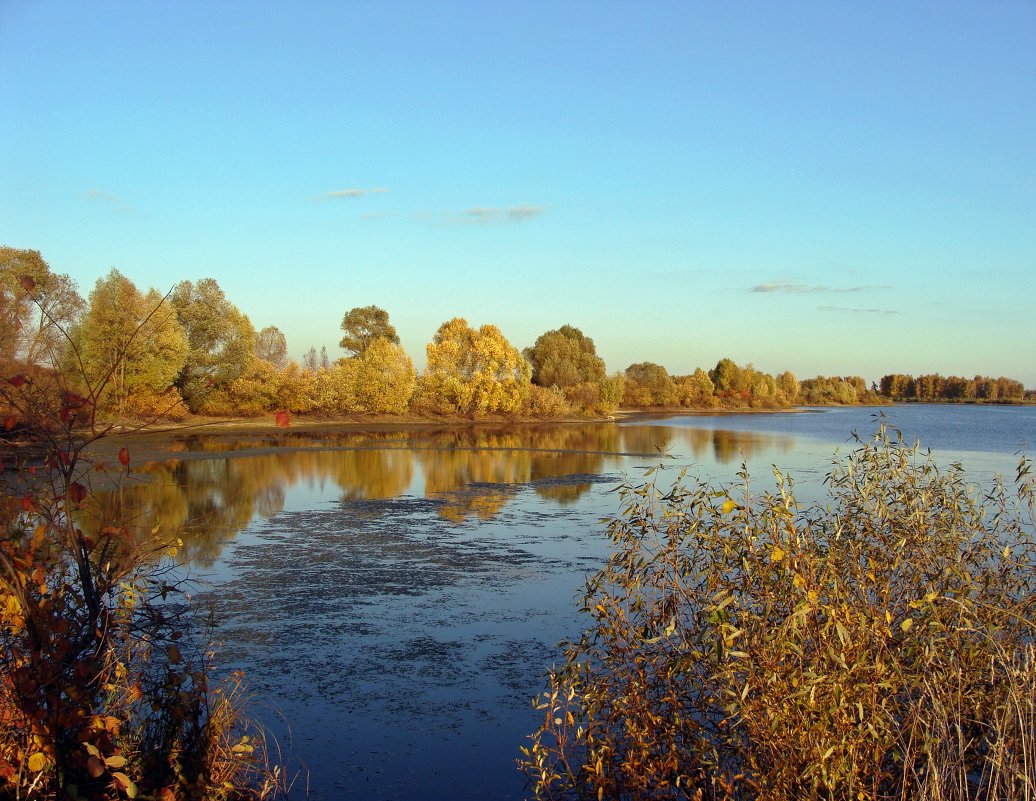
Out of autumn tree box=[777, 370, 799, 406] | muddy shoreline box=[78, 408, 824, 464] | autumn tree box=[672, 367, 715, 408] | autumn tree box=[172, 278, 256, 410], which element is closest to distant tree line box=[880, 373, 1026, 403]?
autumn tree box=[777, 370, 799, 406]

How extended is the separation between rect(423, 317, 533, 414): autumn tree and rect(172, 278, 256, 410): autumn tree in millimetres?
13835

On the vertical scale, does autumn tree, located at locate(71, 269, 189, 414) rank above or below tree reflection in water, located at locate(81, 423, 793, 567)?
above

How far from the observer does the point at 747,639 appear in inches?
211

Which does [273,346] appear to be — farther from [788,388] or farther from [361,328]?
[788,388]

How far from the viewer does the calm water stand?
23.4 ft

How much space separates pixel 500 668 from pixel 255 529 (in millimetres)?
9451

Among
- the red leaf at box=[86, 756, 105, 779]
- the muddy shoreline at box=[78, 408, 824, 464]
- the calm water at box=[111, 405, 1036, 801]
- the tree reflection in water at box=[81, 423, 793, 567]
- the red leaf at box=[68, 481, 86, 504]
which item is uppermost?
the red leaf at box=[68, 481, 86, 504]

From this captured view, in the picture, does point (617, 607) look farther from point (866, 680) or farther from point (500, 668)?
point (500, 668)

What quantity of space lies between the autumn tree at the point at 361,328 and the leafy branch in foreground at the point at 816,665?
62292 millimetres

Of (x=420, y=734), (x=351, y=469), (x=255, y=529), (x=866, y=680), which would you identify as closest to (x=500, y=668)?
(x=420, y=734)

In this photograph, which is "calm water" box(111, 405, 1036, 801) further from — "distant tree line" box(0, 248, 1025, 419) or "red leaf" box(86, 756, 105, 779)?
"distant tree line" box(0, 248, 1025, 419)

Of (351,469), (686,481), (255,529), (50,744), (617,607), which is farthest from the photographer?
(351,469)

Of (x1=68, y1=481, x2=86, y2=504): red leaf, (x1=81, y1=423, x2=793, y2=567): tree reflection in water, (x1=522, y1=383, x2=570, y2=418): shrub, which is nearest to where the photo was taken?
(x1=68, y1=481, x2=86, y2=504): red leaf

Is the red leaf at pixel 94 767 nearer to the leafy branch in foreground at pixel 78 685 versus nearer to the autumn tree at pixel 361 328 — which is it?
the leafy branch in foreground at pixel 78 685
